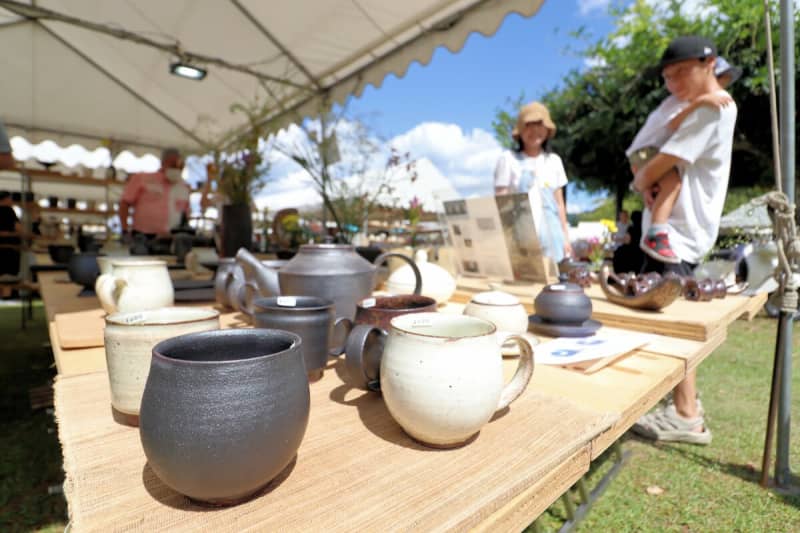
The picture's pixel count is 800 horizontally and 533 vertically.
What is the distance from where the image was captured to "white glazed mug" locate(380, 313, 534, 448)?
50 cm

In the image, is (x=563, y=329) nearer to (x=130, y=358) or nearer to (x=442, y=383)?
(x=442, y=383)

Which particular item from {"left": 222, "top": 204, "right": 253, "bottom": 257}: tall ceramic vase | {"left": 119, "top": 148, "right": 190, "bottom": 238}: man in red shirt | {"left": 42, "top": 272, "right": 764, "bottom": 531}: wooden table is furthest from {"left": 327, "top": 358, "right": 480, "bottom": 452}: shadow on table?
{"left": 119, "top": 148, "right": 190, "bottom": 238}: man in red shirt

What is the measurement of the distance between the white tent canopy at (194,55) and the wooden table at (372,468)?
2.80m

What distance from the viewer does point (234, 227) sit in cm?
229

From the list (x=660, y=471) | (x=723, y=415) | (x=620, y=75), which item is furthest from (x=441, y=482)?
(x=620, y=75)

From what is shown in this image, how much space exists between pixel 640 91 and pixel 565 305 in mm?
7762

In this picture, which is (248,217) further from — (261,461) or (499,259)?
(261,461)

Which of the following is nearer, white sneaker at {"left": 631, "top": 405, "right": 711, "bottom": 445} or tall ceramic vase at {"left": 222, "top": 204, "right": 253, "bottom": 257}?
white sneaker at {"left": 631, "top": 405, "right": 711, "bottom": 445}

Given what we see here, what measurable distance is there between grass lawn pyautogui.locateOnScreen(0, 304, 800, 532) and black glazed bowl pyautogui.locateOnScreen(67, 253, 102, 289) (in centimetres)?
69

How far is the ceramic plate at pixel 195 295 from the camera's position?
1.46 m

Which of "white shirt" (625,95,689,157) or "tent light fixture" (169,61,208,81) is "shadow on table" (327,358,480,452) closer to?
"white shirt" (625,95,689,157)

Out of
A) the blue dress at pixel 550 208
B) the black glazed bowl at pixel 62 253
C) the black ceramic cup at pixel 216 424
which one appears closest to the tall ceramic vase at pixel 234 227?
the black glazed bowl at pixel 62 253

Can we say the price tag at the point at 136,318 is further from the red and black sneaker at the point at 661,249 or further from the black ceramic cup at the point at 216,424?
the red and black sneaker at the point at 661,249

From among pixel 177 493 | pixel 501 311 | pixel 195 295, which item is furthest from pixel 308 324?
pixel 195 295
